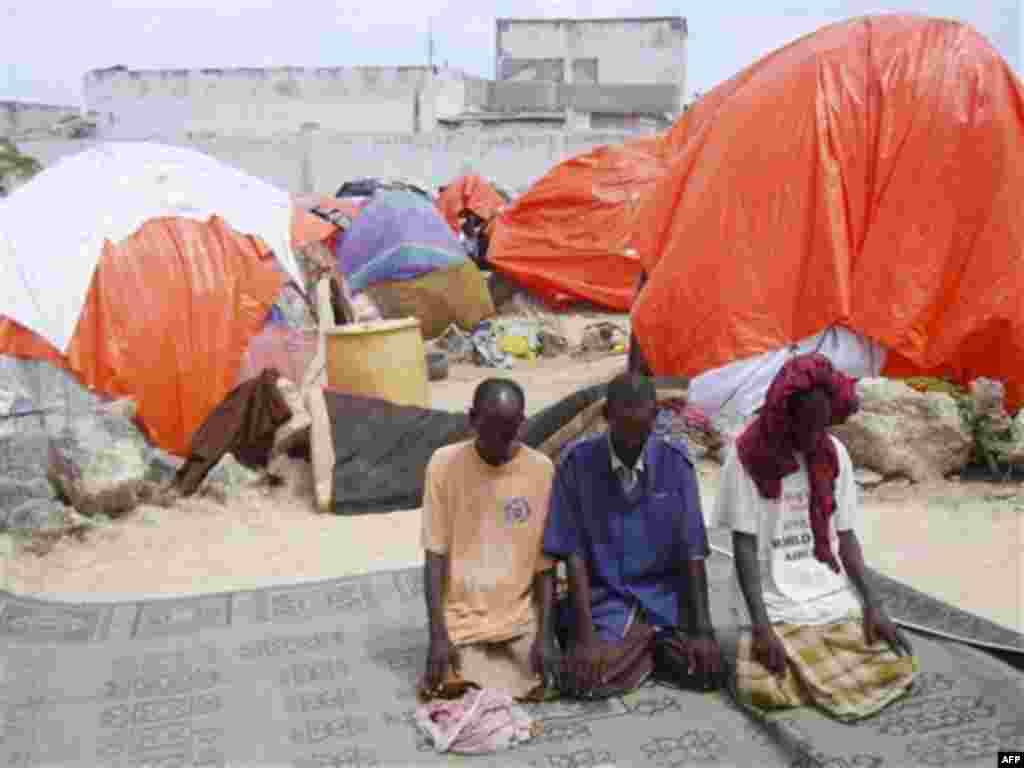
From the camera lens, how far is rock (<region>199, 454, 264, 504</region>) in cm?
595

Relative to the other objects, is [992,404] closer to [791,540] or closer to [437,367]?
[791,540]

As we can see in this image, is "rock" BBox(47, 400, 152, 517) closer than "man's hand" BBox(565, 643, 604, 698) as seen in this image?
No

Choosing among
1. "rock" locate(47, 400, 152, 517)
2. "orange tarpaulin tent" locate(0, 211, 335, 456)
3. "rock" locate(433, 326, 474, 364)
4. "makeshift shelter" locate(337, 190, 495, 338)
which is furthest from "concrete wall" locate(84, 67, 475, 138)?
"rock" locate(47, 400, 152, 517)

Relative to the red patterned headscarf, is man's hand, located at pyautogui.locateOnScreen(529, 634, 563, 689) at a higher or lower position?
lower

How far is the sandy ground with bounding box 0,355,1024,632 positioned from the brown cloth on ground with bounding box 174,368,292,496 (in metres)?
0.34

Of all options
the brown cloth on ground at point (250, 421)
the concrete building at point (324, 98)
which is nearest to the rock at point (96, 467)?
the brown cloth on ground at point (250, 421)

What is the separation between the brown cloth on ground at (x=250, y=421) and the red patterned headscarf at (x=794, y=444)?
12.2 ft

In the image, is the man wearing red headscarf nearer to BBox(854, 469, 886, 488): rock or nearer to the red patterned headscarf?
the red patterned headscarf

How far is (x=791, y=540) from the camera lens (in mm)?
3199

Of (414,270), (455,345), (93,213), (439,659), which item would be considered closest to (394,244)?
(414,270)

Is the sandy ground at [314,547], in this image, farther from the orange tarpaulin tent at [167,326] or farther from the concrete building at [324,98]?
the concrete building at [324,98]

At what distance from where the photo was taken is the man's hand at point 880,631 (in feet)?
10.3

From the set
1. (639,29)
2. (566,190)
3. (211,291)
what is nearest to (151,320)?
(211,291)

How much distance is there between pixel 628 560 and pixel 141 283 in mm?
4382
